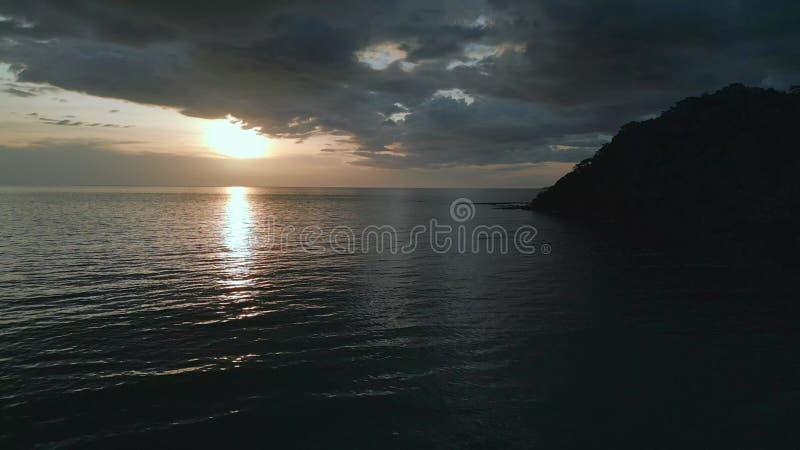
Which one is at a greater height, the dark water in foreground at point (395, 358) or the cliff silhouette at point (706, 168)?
the cliff silhouette at point (706, 168)

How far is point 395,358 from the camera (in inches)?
773

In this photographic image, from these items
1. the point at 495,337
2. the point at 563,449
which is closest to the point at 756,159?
the point at 495,337

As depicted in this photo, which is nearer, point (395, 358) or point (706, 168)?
point (395, 358)

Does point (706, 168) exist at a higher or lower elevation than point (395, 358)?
higher

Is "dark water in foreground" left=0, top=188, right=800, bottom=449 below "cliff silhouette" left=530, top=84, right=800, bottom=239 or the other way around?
below

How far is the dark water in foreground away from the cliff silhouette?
1592 inches

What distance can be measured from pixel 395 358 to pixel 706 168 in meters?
97.6

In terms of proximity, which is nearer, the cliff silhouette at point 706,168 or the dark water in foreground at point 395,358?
the dark water in foreground at point 395,358

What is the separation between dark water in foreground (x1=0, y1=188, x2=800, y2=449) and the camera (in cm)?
1391

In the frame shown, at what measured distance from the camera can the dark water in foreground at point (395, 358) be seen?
1391cm

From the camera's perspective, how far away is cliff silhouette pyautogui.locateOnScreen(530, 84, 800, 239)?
233ft

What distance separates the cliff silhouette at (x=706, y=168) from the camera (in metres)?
70.9

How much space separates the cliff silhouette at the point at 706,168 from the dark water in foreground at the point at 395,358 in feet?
133

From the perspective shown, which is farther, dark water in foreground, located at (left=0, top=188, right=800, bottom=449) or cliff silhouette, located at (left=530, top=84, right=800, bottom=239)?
cliff silhouette, located at (left=530, top=84, right=800, bottom=239)
